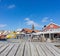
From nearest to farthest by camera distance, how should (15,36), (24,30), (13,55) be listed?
(13,55) < (15,36) < (24,30)

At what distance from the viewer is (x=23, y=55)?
410 centimetres

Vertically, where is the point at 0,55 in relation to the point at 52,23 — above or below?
below

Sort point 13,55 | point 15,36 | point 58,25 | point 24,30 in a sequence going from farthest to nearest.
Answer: point 24,30 → point 15,36 → point 58,25 → point 13,55

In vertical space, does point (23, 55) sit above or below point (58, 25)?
below

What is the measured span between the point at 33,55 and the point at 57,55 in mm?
679

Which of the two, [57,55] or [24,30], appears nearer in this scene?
[57,55]

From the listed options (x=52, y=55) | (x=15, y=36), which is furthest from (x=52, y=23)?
(x=52, y=55)

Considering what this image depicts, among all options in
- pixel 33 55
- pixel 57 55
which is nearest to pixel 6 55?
pixel 33 55

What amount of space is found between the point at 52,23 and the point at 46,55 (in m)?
47.6

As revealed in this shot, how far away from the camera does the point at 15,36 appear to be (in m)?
55.2

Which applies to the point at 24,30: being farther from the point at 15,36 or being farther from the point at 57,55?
the point at 57,55

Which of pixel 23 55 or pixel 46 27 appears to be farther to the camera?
pixel 46 27

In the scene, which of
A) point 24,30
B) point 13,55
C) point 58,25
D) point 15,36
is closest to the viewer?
point 13,55

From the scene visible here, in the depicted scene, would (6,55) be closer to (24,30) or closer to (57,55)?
(57,55)
